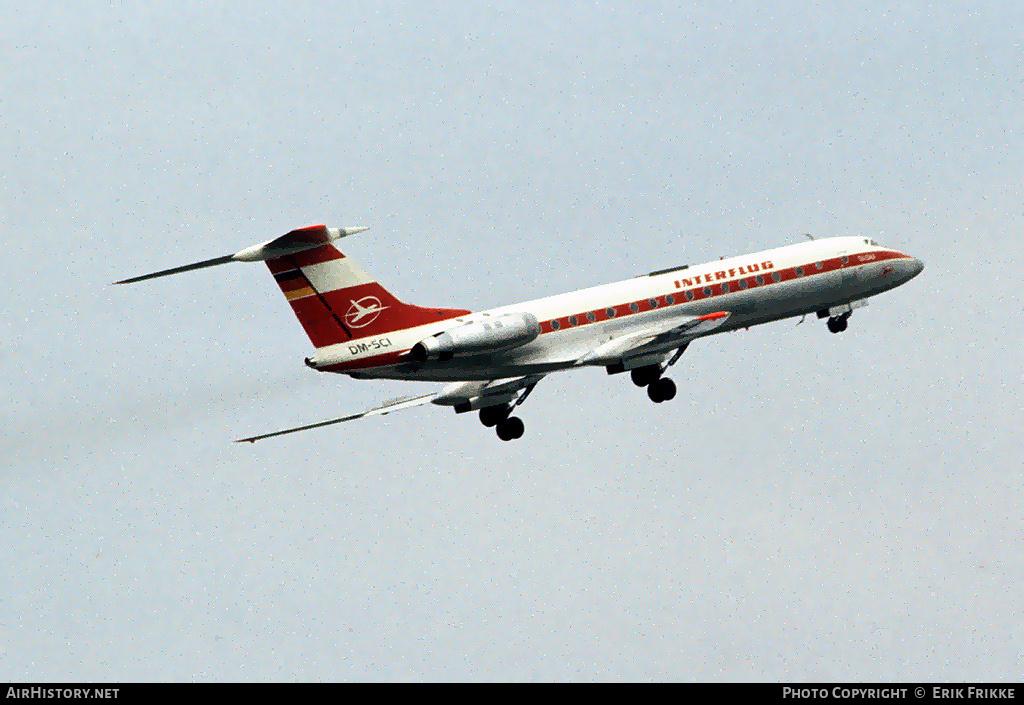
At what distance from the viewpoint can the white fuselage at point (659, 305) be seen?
56938mm

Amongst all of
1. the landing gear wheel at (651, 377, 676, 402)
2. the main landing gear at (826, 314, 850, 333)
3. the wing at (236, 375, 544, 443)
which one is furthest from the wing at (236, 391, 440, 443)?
the main landing gear at (826, 314, 850, 333)

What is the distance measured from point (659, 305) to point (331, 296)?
11253mm

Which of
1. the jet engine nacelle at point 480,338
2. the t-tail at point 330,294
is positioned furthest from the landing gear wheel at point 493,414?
the t-tail at point 330,294

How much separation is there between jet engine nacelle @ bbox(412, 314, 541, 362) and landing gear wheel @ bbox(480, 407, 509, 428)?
5.88m

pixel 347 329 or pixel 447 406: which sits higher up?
pixel 347 329

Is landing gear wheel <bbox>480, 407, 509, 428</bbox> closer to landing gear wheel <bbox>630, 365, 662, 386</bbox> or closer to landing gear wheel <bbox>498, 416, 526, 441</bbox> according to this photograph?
landing gear wheel <bbox>498, 416, 526, 441</bbox>

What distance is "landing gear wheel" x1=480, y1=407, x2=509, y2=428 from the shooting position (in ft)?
209

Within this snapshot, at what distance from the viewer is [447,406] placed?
2495 inches

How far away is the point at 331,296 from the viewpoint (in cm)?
5609

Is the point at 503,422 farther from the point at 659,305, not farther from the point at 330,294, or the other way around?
the point at 330,294

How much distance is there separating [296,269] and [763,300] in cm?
1659

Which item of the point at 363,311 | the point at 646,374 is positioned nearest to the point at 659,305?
the point at 646,374
